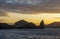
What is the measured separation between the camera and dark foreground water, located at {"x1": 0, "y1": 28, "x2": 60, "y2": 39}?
4.34 m

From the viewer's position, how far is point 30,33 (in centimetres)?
438

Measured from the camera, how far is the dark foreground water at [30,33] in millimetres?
4336

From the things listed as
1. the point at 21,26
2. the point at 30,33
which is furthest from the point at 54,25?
the point at 21,26

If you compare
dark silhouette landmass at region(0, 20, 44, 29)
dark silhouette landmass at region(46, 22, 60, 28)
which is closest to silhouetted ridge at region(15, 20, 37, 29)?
dark silhouette landmass at region(0, 20, 44, 29)

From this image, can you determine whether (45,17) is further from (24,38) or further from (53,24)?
(24,38)

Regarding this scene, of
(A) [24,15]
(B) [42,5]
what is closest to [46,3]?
(B) [42,5]

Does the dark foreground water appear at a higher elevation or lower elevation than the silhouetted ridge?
lower

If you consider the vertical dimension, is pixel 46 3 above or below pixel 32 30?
above

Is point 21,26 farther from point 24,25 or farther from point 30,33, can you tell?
point 30,33

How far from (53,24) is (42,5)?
1.04 ft

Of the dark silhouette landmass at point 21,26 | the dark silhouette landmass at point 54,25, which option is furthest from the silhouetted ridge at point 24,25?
the dark silhouette landmass at point 54,25

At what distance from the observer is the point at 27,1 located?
439 cm

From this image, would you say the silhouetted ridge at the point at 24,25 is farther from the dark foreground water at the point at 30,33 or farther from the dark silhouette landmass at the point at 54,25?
the dark silhouette landmass at the point at 54,25

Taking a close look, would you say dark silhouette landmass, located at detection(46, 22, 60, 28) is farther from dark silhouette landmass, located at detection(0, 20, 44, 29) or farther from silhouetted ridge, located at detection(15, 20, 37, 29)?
silhouetted ridge, located at detection(15, 20, 37, 29)
